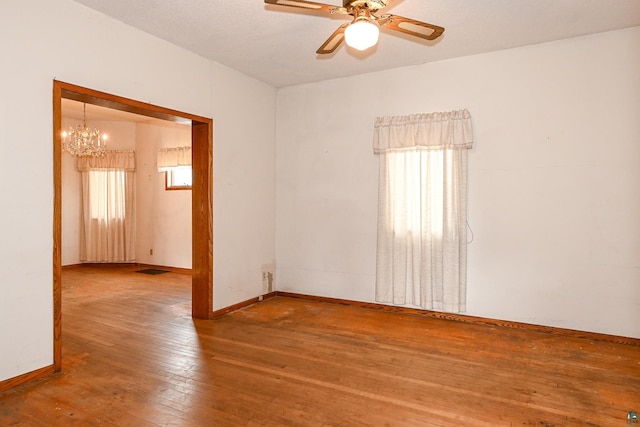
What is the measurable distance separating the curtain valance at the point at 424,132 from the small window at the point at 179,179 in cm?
390

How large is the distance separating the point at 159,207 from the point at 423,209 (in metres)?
5.12

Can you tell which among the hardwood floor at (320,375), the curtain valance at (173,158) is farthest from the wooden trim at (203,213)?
the curtain valance at (173,158)

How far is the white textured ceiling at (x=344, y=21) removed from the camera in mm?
2938

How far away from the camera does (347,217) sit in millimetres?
4648

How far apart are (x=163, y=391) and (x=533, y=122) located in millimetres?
3909

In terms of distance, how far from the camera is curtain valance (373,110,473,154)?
391 centimetres

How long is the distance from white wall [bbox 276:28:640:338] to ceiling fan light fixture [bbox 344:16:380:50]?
2.09m

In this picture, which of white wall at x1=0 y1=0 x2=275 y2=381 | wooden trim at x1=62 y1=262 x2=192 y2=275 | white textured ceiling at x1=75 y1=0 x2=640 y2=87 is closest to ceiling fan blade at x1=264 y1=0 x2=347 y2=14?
white textured ceiling at x1=75 y1=0 x2=640 y2=87

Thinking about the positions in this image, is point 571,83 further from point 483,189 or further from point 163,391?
point 163,391

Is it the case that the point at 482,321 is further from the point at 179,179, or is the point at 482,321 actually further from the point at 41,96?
the point at 179,179

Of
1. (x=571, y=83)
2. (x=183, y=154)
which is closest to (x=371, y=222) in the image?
(x=571, y=83)

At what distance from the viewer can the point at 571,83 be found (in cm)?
355

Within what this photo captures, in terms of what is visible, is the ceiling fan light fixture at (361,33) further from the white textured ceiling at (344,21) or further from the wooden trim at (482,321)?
the wooden trim at (482,321)

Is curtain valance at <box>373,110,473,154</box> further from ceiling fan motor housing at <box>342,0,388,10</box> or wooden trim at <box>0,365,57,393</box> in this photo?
wooden trim at <box>0,365,57,393</box>
